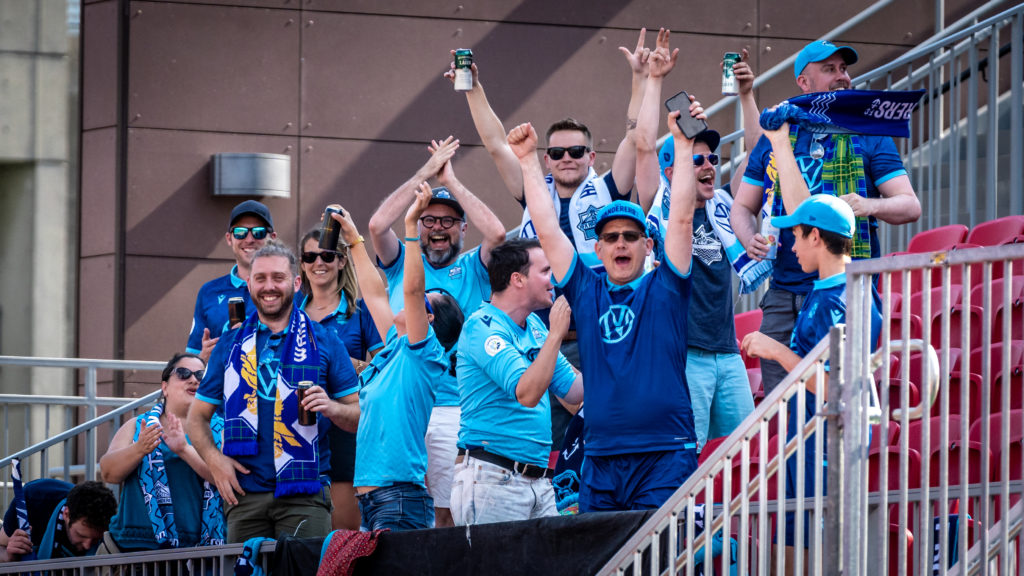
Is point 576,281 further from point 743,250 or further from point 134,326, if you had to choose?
point 134,326

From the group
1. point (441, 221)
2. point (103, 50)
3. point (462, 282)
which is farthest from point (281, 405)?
point (103, 50)

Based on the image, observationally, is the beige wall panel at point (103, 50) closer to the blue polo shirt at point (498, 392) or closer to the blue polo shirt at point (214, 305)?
the blue polo shirt at point (214, 305)

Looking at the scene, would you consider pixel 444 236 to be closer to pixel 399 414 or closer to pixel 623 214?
pixel 399 414

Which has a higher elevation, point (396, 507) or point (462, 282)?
point (462, 282)

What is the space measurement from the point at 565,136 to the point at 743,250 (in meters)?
1.24

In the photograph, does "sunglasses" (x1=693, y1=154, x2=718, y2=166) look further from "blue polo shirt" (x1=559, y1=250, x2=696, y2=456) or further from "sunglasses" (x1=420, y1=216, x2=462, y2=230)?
"blue polo shirt" (x1=559, y1=250, x2=696, y2=456)

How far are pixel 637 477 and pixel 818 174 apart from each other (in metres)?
1.82

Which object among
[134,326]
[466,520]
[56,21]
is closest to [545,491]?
[466,520]

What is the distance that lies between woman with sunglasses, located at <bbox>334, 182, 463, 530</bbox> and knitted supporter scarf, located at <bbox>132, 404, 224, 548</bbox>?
98 centimetres

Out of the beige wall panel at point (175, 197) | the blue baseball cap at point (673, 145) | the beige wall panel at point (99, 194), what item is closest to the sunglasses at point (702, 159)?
the blue baseball cap at point (673, 145)

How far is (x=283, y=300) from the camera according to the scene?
6.96 m

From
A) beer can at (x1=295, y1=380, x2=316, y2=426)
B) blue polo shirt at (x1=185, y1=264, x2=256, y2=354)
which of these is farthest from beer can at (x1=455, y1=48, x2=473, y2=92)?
beer can at (x1=295, y1=380, x2=316, y2=426)

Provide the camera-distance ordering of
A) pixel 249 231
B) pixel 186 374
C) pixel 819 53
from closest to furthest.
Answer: pixel 819 53, pixel 186 374, pixel 249 231

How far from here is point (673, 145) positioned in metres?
7.68
